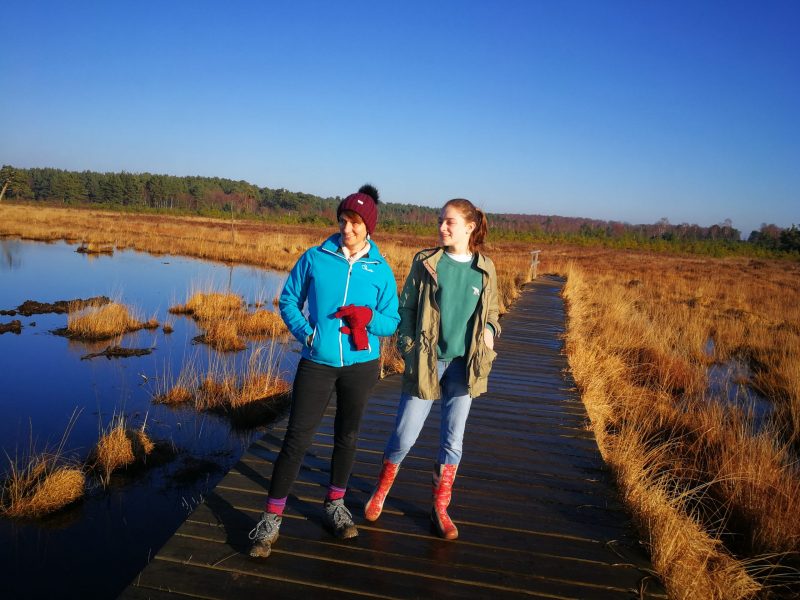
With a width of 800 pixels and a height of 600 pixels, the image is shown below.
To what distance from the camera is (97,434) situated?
19.0 feet

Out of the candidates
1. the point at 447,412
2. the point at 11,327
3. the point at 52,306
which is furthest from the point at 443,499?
the point at 52,306

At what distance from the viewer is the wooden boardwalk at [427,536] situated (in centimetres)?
234

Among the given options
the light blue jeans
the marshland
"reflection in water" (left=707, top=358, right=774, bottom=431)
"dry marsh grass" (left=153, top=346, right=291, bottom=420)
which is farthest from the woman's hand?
"reflection in water" (left=707, top=358, right=774, bottom=431)

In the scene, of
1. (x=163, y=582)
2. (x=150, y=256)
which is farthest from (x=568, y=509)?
(x=150, y=256)

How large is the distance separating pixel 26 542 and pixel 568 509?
3.88 m

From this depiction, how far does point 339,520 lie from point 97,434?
4.33m

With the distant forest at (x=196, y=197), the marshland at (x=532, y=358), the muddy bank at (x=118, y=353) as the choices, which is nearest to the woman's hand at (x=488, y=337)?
the marshland at (x=532, y=358)

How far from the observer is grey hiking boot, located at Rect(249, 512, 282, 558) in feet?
8.05

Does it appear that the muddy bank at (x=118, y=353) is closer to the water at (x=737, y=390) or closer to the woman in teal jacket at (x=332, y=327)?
the woman in teal jacket at (x=332, y=327)

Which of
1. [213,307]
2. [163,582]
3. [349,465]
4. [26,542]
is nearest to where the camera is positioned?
[163,582]

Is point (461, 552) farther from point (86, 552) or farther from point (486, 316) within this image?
point (86, 552)

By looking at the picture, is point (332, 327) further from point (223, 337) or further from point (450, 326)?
point (223, 337)

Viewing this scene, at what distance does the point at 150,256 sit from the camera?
22.5 metres

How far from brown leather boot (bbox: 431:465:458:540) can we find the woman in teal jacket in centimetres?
55
